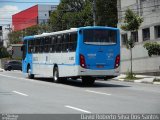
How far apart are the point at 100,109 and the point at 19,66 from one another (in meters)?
46.4

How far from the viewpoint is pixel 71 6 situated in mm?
79000

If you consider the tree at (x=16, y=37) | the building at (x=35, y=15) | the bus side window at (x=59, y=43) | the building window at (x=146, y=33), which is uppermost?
the building at (x=35, y=15)

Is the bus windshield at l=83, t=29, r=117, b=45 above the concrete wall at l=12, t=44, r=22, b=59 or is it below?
above

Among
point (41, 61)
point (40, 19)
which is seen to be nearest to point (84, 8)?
point (40, 19)

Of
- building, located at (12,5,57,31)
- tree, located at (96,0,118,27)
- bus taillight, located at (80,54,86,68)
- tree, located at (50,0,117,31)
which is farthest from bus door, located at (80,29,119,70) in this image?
building, located at (12,5,57,31)

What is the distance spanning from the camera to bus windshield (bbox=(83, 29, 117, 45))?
24.6 meters

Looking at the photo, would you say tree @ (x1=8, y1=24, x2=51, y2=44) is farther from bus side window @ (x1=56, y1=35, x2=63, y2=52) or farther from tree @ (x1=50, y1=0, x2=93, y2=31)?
bus side window @ (x1=56, y1=35, x2=63, y2=52)

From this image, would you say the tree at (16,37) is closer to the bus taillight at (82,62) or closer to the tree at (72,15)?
the tree at (72,15)

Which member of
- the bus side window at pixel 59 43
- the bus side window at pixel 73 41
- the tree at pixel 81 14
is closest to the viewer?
the bus side window at pixel 73 41

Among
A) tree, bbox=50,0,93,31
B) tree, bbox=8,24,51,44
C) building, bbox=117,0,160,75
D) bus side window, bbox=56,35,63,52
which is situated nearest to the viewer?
bus side window, bbox=56,35,63,52

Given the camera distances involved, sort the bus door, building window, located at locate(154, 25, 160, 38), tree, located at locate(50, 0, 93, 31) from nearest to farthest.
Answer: the bus door
building window, located at locate(154, 25, 160, 38)
tree, located at locate(50, 0, 93, 31)

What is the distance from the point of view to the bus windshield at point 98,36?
24641 mm

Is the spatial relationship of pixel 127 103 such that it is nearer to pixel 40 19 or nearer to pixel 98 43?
pixel 98 43

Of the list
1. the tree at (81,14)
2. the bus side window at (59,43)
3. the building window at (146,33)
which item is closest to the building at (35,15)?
the tree at (81,14)
